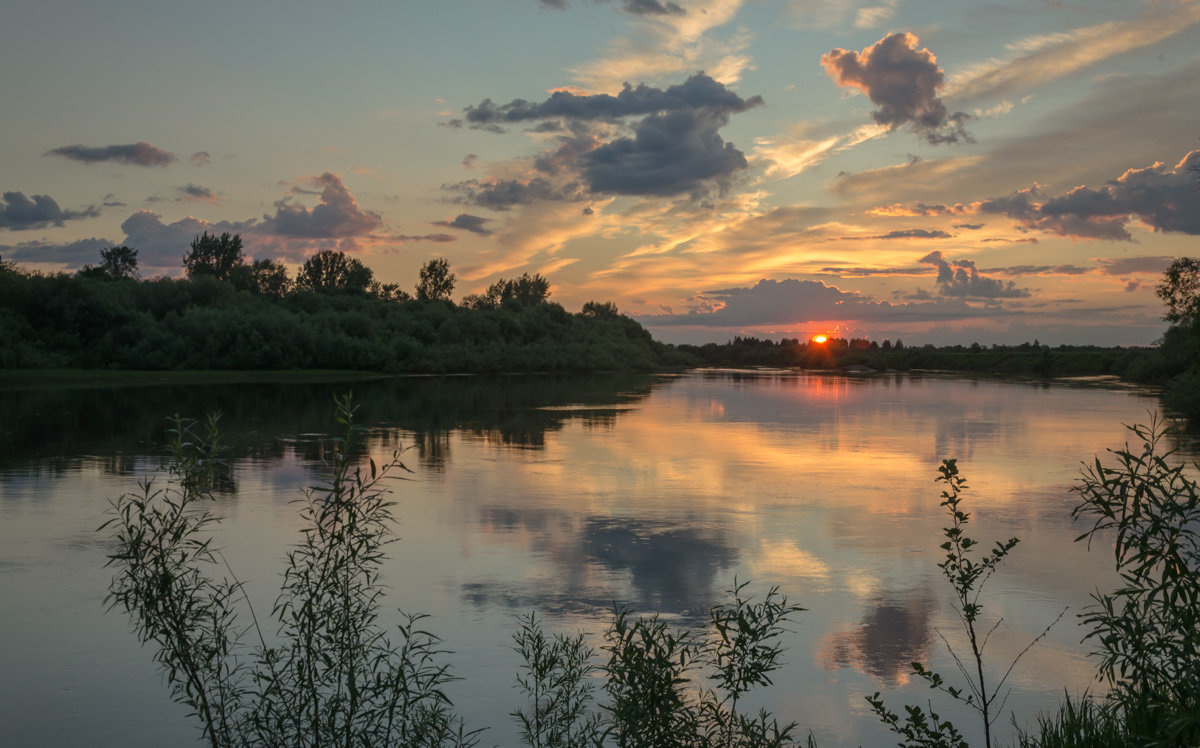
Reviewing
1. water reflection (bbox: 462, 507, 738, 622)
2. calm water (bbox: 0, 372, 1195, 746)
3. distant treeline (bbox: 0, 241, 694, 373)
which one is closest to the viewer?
calm water (bbox: 0, 372, 1195, 746)

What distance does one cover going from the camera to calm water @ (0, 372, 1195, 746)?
8031 mm

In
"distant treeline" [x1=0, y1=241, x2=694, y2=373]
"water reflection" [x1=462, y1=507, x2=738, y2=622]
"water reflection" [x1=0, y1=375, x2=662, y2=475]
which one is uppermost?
"distant treeline" [x1=0, y1=241, x2=694, y2=373]

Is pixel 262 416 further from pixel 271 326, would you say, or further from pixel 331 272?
pixel 331 272

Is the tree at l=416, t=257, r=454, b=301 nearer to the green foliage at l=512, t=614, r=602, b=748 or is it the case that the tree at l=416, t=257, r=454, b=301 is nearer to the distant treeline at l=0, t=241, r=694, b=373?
the distant treeline at l=0, t=241, r=694, b=373

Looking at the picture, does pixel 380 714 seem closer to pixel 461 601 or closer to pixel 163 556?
pixel 163 556

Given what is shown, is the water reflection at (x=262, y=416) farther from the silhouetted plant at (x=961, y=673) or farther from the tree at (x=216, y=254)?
the tree at (x=216, y=254)

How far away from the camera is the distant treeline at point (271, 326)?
62125 millimetres

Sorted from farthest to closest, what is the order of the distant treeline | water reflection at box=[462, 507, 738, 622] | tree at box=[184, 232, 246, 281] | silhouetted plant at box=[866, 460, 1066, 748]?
tree at box=[184, 232, 246, 281], the distant treeline, water reflection at box=[462, 507, 738, 622], silhouetted plant at box=[866, 460, 1066, 748]

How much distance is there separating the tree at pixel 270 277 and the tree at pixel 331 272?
363 cm

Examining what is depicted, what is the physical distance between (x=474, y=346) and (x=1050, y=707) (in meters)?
82.1

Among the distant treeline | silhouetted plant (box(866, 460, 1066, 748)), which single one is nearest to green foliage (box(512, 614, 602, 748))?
silhouetted plant (box(866, 460, 1066, 748))

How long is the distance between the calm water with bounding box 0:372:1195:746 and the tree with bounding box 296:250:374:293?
89787 millimetres

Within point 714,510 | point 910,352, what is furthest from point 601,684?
point 910,352

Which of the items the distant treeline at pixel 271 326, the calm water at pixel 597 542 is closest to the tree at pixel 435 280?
the distant treeline at pixel 271 326
